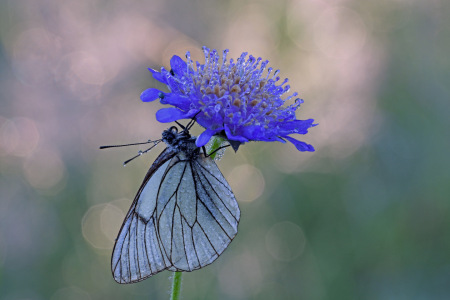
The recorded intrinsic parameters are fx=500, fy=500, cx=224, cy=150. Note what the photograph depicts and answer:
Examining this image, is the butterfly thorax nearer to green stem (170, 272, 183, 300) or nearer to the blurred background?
green stem (170, 272, 183, 300)

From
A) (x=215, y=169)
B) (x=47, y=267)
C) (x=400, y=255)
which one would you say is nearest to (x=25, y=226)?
(x=47, y=267)

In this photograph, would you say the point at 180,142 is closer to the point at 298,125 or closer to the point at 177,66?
the point at 177,66

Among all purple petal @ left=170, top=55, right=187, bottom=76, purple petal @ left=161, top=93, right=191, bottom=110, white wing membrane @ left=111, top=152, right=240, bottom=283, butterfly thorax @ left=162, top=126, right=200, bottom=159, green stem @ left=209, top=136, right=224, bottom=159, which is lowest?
white wing membrane @ left=111, top=152, right=240, bottom=283

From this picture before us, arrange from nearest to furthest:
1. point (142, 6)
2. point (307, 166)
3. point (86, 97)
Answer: point (307, 166) → point (86, 97) → point (142, 6)

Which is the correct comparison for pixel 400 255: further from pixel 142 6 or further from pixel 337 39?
pixel 142 6

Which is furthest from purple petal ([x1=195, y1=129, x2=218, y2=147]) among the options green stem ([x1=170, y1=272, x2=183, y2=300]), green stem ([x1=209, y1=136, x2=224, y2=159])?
green stem ([x1=170, y1=272, x2=183, y2=300])

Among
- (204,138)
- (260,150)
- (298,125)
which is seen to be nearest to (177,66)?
(204,138)
